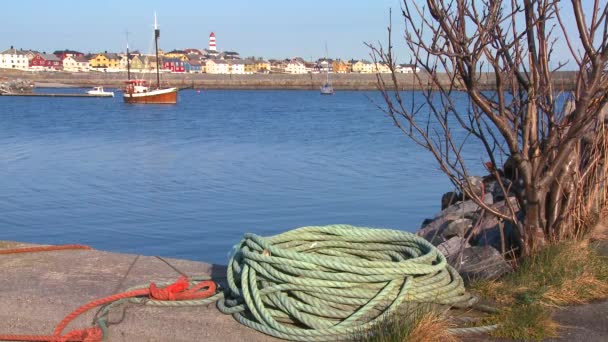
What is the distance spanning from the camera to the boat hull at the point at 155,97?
213 feet

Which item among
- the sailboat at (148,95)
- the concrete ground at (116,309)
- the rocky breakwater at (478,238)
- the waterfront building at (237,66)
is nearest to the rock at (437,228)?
the rocky breakwater at (478,238)

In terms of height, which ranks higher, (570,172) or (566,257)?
(570,172)

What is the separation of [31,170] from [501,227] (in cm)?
1521

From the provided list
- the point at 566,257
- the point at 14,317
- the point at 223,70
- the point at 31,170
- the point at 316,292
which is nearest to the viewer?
the point at 316,292

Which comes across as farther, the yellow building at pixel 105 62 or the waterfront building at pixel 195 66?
the yellow building at pixel 105 62

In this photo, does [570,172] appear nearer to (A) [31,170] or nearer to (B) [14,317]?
(B) [14,317]

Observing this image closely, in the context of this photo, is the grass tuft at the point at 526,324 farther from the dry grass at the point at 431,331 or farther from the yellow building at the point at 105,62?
the yellow building at the point at 105,62

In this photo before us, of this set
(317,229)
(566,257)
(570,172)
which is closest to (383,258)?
(317,229)

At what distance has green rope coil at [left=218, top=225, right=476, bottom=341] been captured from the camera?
13.6ft

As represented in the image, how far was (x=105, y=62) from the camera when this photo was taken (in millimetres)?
186625

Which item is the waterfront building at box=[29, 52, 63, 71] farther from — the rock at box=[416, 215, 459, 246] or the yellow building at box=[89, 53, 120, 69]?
the rock at box=[416, 215, 459, 246]

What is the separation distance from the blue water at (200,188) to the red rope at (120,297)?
550cm

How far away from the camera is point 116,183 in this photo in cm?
1681

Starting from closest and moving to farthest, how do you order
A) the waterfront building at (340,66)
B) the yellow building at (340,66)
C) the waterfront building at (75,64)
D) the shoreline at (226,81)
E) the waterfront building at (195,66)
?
1. the shoreline at (226,81)
2. the waterfront building at (75,64)
3. the waterfront building at (340,66)
4. the waterfront building at (195,66)
5. the yellow building at (340,66)
